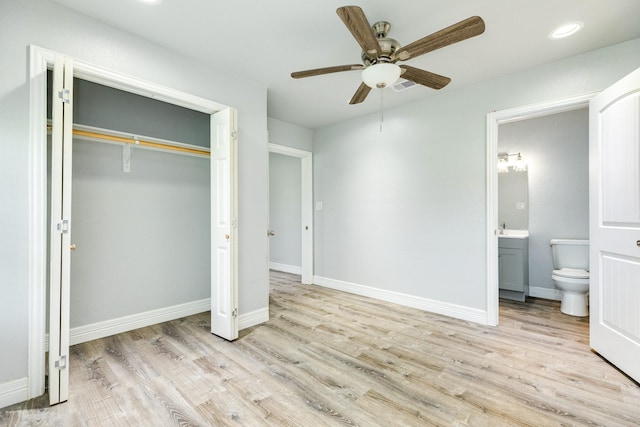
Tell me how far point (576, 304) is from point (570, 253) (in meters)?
0.70

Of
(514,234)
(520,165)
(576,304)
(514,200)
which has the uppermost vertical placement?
(520,165)

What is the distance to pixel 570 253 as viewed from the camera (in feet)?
12.3

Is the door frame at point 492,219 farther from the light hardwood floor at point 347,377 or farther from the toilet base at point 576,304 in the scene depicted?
the toilet base at point 576,304

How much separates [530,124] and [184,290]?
5202mm

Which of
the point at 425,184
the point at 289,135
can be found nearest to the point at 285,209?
the point at 289,135

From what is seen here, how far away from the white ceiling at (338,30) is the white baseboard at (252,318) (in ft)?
8.15

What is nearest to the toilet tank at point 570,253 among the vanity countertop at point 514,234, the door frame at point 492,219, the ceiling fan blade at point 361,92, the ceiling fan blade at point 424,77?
the vanity countertop at point 514,234

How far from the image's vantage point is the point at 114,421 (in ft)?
5.53

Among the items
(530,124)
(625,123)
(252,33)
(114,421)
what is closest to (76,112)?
(252,33)

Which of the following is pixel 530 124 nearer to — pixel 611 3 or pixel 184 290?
pixel 611 3

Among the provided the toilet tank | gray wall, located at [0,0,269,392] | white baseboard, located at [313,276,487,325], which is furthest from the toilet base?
gray wall, located at [0,0,269,392]

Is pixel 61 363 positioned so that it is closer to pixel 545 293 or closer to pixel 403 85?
pixel 403 85

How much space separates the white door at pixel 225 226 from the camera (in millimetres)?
2742

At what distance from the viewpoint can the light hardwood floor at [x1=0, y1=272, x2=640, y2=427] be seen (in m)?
1.73
